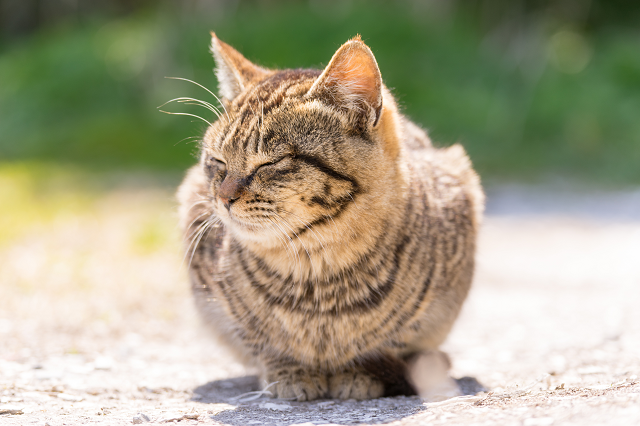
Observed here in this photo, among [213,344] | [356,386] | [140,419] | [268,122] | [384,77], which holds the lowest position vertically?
[140,419]

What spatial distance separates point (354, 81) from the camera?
7.82 ft

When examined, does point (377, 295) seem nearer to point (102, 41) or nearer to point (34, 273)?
point (34, 273)

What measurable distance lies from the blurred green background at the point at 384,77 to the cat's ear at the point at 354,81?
5571 mm

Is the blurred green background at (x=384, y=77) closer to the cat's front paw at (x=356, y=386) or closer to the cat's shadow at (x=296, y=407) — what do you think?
the cat's shadow at (x=296, y=407)

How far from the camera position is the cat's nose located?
2.33 meters

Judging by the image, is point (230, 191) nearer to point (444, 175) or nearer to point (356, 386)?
point (356, 386)

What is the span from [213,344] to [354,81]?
149cm

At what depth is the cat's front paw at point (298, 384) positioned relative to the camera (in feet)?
8.45

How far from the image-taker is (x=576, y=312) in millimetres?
3912

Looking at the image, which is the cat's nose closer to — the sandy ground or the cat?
the cat

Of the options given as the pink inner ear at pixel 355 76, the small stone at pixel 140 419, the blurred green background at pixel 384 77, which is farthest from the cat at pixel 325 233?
the blurred green background at pixel 384 77

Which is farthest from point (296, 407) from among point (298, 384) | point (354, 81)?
point (354, 81)

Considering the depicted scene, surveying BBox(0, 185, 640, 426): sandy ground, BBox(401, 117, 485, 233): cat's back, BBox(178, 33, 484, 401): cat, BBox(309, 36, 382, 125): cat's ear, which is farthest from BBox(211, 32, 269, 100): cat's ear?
BBox(0, 185, 640, 426): sandy ground

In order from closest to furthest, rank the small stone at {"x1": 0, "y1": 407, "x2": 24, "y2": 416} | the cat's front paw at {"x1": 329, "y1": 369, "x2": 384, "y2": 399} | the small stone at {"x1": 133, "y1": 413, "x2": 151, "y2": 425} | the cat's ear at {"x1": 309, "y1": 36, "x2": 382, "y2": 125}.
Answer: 1. the small stone at {"x1": 133, "y1": 413, "x2": 151, "y2": 425}
2. the small stone at {"x1": 0, "y1": 407, "x2": 24, "y2": 416}
3. the cat's ear at {"x1": 309, "y1": 36, "x2": 382, "y2": 125}
4. the cat's front paw at {"x1": 329, "y1": 369, "x2": 384, "y2": 399}
